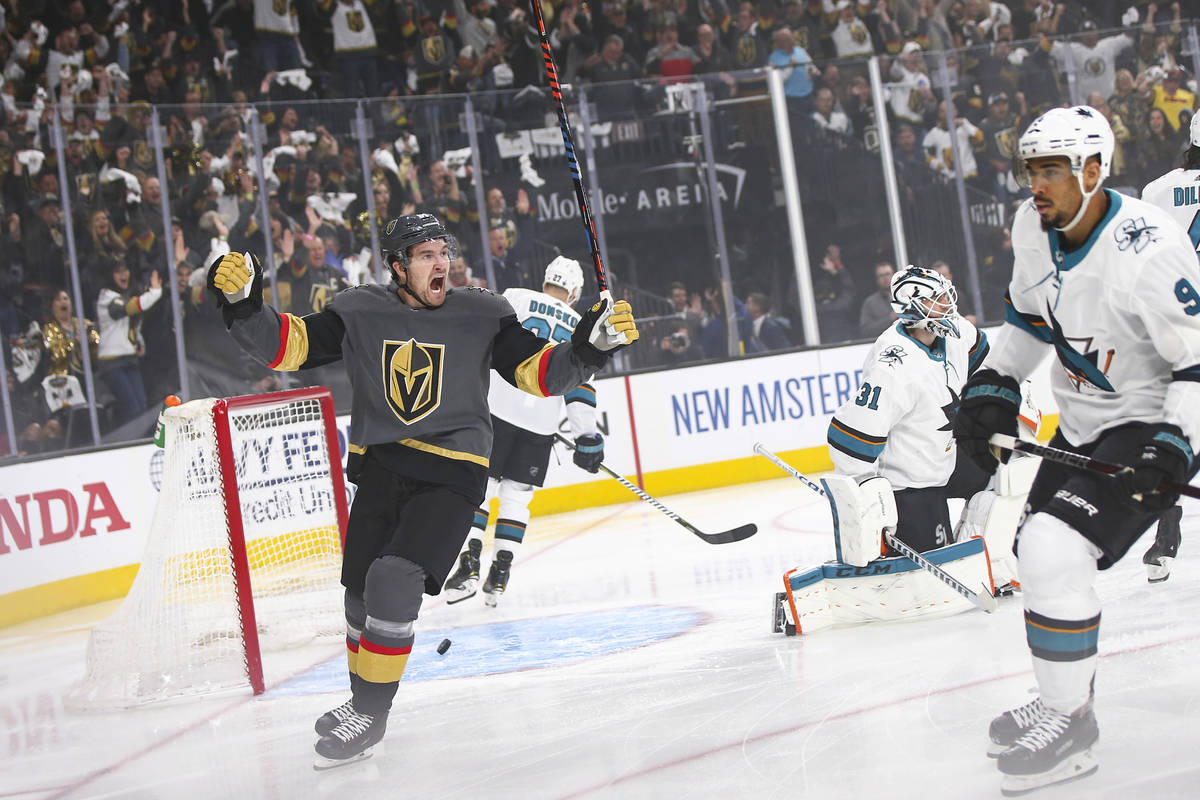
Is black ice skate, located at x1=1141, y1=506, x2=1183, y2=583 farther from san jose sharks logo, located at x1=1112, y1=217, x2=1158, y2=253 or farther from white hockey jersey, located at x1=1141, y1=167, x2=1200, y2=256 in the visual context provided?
san jose sharks logo, located at x1=1112, y1=217, x2=1158, y2=253

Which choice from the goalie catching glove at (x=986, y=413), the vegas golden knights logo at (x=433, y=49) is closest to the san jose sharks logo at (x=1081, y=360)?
the goalie catching glove at (x=986, y=413)

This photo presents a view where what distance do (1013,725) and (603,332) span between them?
3.65 feet

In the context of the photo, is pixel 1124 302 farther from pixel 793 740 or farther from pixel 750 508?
pixel 750 508

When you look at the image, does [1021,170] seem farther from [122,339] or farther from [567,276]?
[122,339]

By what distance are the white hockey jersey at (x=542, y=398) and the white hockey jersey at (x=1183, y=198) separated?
6.71 ft

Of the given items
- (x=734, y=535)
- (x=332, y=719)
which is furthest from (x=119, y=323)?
(x=332, y=719)

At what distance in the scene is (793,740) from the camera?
8.38 feet

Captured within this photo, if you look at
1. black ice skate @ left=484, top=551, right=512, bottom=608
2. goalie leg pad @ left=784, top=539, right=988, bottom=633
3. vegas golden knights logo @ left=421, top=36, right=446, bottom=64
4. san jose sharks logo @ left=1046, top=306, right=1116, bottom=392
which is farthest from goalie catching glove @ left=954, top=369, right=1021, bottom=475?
vegas golden knights logo @ left=421, top=36, right=446, bottom=64

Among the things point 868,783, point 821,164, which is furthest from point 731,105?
point 868,783

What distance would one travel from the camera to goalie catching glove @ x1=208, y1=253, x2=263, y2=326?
2602 millimetres

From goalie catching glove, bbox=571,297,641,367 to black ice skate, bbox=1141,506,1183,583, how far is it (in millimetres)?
1892

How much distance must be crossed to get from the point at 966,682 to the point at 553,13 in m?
7.42

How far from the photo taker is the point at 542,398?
15.2 ft

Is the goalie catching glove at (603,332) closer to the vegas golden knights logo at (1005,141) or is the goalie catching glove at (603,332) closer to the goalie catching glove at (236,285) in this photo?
the goalie catching glove at (236,285)
